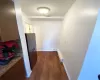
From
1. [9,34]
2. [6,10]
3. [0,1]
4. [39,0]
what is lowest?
[9,34]

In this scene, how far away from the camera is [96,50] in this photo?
137 cm

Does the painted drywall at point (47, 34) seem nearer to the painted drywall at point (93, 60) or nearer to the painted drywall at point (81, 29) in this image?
the painted drywall at point (81, 29)

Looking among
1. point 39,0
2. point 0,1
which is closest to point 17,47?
point 0,1

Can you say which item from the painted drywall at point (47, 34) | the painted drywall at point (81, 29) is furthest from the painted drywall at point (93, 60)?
the painted drywall at point (47, 34)

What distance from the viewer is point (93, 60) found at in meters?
1.42

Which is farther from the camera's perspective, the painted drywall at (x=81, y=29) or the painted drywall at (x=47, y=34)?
the painted drywall at (x=47, y=34)

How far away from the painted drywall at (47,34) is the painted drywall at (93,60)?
4.52 m

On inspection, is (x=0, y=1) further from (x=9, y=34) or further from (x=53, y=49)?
(x=53, y=49)

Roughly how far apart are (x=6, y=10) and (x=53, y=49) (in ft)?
15.7

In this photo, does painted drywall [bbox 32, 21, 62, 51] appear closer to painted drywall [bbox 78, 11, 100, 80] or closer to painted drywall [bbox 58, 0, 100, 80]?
painted drywall [bbox 58, 0, 100, 80]

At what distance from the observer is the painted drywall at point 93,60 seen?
1285 millimetres

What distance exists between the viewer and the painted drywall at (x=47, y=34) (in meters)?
5.89

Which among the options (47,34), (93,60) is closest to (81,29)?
(93,60)

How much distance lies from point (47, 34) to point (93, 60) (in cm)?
472
